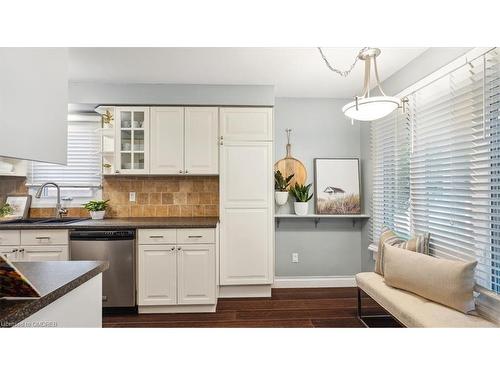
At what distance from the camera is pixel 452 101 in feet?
6.33

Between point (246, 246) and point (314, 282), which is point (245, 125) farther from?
point (314, 282)

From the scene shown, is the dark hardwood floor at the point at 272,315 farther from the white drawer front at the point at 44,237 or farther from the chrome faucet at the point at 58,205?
the chrome faucet at the point at 58,205

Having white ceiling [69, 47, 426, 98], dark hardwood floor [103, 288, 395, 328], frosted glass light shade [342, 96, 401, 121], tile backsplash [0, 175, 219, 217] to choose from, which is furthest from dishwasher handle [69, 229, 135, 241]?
frosted glass light shade [342, 96, 401, 121]

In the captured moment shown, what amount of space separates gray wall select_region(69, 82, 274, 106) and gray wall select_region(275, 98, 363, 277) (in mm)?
561

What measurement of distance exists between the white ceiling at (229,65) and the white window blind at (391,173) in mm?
533

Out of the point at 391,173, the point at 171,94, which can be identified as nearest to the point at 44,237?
the point at 171,94

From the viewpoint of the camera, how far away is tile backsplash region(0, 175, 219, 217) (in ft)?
10.2

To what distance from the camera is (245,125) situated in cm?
292

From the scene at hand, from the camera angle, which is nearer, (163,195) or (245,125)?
(245,125)

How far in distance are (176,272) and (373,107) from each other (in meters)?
2.14

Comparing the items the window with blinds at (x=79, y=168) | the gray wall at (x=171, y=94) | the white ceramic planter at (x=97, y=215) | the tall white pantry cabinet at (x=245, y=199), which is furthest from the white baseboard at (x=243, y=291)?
the gray wall at (x=171, y=94)

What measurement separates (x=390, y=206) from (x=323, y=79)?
151cm
